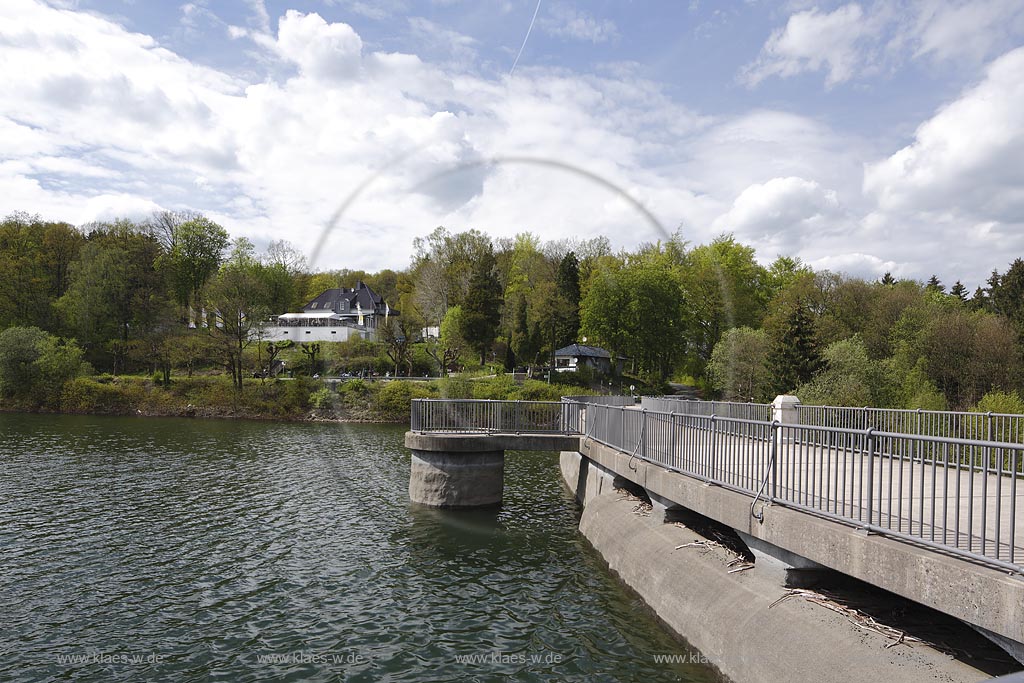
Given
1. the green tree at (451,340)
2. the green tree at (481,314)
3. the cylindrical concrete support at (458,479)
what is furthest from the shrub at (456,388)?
the cylindrical concrete support at (458,479)

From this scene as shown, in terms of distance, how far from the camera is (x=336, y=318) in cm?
10400

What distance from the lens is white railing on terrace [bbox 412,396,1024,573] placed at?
7207mm

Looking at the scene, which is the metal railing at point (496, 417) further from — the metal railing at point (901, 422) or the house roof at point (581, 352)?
the house roof at point (581, 352)

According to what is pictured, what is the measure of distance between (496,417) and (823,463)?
1173 centimetres

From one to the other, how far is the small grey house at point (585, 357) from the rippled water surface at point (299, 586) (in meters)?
44.9

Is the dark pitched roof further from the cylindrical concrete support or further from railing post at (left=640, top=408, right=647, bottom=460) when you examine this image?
railing post at (left=640, top=408, right=647, bottom=460)

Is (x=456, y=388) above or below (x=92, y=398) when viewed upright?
above

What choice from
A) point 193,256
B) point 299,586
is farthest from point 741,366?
point 193,256

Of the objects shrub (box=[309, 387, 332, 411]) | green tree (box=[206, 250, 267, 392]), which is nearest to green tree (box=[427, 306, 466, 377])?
shrub (box=[309, 387, 332, 411])

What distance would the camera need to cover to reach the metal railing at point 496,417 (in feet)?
73.8

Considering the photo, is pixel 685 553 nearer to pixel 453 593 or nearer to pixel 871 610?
pixel 871 610

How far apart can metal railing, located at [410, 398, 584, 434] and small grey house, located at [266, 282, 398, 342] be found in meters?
55.6

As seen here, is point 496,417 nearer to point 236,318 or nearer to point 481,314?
point 481,314

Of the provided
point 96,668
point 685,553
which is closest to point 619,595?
point 685,553
